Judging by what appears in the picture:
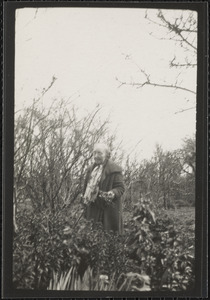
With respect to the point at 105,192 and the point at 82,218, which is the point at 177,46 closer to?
the point at 105,192

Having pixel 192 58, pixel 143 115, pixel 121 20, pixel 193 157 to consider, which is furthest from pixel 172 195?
pixel 121 20

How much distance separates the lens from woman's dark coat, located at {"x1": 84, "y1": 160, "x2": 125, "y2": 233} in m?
2.84

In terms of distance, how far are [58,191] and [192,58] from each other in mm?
998

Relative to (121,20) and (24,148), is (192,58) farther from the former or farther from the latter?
(24,148)

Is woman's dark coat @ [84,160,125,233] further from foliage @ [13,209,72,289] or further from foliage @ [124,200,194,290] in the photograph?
foliage @ [13,209,72,289]

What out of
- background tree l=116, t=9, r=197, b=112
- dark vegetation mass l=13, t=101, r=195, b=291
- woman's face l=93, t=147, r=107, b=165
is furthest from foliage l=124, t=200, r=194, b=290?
background tree l=116, t=9, r=197, b=112

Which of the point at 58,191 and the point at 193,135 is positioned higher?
the point at 193,135

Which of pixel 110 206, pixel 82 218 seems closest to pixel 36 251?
pixel 82 218

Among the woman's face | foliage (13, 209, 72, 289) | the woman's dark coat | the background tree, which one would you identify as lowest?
foliage (13, 209, 72, 289)

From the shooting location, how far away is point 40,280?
9.29ft

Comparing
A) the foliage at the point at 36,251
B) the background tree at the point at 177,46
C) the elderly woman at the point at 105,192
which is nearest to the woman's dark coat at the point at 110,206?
the elderly woman at the point at 105,192

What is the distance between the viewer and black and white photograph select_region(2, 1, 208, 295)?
2836mm

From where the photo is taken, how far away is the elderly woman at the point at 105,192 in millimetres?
2840

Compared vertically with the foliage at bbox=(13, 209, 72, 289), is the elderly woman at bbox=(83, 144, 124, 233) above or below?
above
